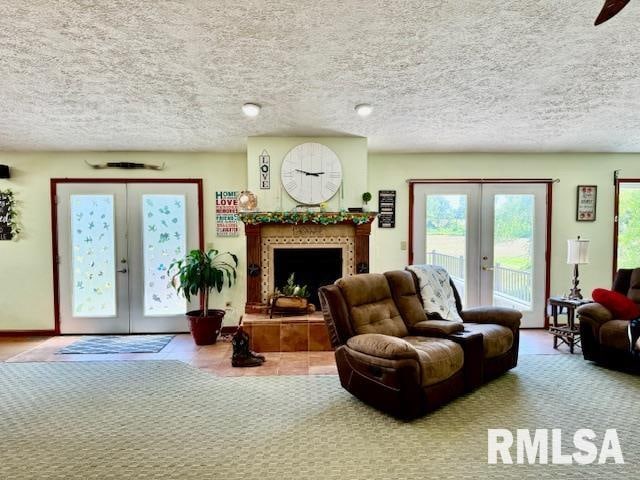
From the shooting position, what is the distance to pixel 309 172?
4.24 metres

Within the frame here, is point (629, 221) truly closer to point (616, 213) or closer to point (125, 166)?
point (616, 213)

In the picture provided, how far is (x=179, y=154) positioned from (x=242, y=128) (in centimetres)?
144

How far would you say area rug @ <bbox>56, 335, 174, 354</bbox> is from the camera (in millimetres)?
4156

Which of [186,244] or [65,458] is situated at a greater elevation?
[186,244]

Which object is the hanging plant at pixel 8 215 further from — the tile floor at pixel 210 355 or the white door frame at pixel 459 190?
the white door frame at pixel 459 190

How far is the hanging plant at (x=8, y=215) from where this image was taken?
4719 millimetres

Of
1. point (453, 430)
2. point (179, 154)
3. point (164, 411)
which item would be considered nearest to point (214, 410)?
point (164, 411)

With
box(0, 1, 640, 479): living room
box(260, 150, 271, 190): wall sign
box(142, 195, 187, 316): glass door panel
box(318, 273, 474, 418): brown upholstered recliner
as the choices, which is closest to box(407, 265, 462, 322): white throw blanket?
box(0, 1, 640, 479): living room

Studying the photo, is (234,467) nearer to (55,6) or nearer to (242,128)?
(55,6)

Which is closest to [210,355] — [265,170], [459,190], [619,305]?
[265,170]

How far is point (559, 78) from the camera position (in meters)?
2.74

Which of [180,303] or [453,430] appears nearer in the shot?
[453,430]

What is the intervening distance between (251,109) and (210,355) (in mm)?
2630

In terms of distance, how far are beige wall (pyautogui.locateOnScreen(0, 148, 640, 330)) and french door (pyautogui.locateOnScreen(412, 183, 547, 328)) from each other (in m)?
0.19
